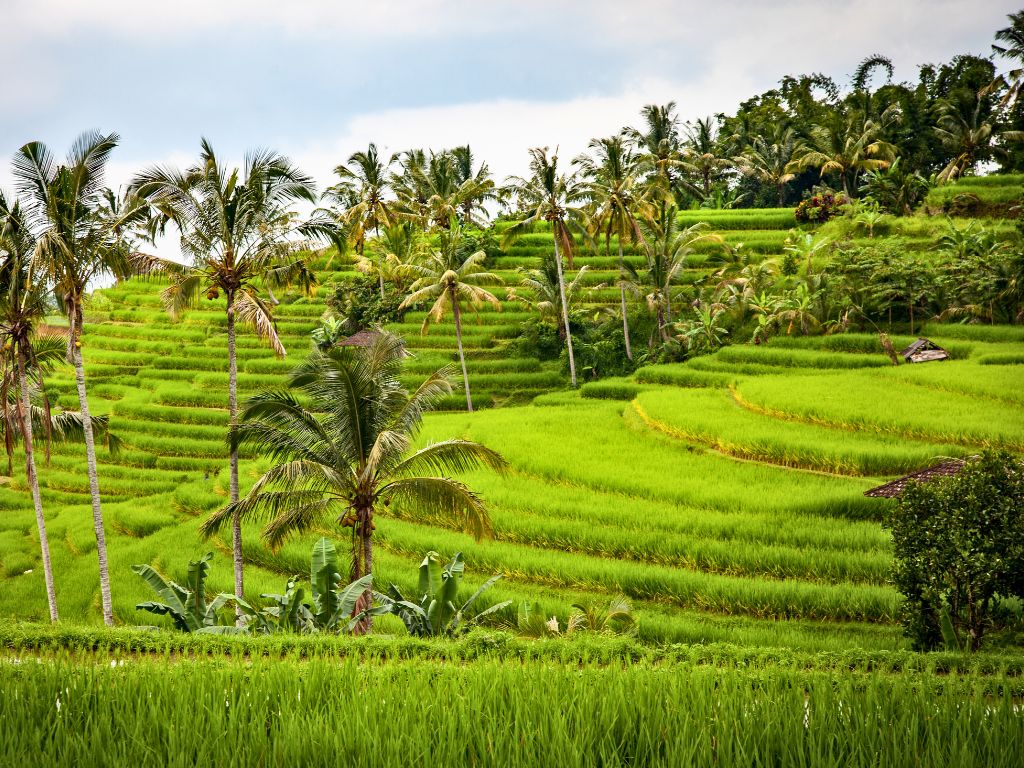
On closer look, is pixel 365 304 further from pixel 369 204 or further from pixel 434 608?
pixel 434 608

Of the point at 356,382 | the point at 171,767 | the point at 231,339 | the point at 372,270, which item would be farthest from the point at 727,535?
the point at 372,270

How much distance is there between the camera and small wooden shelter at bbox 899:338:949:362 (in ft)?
59.4

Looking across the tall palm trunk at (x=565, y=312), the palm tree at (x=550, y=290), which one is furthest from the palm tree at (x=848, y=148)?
the tall palm trunk at (x=565, y=312)

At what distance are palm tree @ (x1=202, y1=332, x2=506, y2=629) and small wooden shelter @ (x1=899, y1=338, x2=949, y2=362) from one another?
13.2m

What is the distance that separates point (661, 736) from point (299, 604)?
642 centimetres

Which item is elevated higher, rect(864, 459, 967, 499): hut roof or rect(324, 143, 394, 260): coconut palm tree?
rect(324, 143, 394, 260): coconut palm tree

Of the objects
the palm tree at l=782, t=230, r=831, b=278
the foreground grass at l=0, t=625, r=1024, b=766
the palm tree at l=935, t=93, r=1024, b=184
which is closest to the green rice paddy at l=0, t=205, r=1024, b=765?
the foreground grass at l=0, t=625, r=1024, b=766

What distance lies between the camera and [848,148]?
1314 inches

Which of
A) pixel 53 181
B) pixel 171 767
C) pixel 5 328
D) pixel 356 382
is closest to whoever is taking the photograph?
pixel 171 767

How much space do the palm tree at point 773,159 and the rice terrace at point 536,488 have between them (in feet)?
16.8

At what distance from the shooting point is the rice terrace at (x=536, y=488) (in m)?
3.48

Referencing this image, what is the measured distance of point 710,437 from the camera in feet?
49.8

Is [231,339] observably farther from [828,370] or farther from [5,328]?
[828,370]

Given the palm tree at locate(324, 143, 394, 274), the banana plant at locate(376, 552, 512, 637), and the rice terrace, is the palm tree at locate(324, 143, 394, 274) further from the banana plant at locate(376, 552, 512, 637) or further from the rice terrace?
the banana plant at locate(376, 552, 512, 637)
